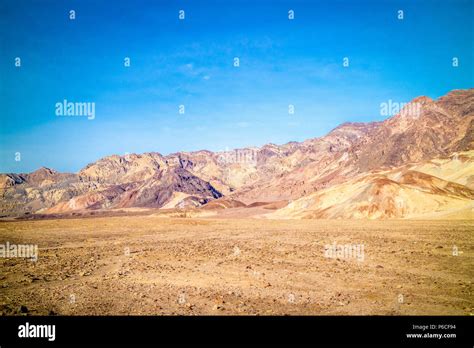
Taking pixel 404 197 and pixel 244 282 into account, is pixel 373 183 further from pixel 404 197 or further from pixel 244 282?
pixel 244 282

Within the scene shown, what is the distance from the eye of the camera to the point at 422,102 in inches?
5103

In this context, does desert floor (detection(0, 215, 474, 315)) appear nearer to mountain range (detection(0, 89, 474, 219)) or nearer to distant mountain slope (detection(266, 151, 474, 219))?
distant mountain slope (detection(266, 151, 474, 219))

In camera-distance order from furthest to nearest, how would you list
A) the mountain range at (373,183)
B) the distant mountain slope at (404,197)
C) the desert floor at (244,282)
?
1. the mountain range at (373,183)
2. the distant mountain slope at (404,197)
3. the desert floor at (244,282)

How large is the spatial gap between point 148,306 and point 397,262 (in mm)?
13815

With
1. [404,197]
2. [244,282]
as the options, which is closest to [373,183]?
[404,197]

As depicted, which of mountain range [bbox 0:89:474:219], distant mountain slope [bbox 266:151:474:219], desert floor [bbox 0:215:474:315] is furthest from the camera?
mountain range [bbox 0:89:474:219]

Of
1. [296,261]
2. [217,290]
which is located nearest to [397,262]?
[296,261]

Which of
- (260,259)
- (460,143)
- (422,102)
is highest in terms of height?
(422,102)

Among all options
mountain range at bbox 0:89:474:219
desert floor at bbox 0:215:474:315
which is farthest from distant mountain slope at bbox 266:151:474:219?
desert floor at bbox 0:215:474:315

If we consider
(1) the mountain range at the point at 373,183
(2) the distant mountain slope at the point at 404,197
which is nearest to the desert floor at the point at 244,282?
(2) the distant mountain slope at the point at 404,197

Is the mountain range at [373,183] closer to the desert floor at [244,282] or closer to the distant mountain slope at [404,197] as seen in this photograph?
the distant mountain slope at [404,197]
